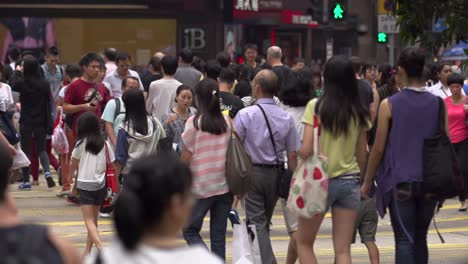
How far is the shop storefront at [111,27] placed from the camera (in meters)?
31.1

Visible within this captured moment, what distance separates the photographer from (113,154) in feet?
36.8

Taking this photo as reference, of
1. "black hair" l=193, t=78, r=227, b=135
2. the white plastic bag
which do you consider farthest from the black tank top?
"black hair" l=193, t=78, r=227, b=135

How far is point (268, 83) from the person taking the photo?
9.68 m

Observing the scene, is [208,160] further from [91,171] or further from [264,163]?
[91,171]

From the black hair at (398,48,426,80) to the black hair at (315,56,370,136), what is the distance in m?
0.35

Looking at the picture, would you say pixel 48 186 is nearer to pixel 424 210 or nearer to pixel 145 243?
pixel 424 210

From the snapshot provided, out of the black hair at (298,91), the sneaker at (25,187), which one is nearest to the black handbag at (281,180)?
the black hair at (298,91)

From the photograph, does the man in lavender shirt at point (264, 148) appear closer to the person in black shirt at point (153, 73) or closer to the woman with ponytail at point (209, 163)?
the woman with ponytail at point (209, 163)

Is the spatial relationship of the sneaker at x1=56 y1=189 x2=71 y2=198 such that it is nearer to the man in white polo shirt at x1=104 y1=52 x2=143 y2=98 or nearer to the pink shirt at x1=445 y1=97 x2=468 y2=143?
the man in white polo shirt at x1=104 y1=52 x2=143 y2=98

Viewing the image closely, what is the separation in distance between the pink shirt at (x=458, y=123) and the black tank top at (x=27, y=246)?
10681 mm

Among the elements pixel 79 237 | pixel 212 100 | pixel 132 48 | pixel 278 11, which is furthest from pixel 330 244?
pixel 278 11

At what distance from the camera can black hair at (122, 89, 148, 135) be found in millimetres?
11323

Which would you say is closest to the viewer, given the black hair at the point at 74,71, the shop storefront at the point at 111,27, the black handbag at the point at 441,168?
the black handbag at the point at 441,168

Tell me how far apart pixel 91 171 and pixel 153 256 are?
6650 millimetres
